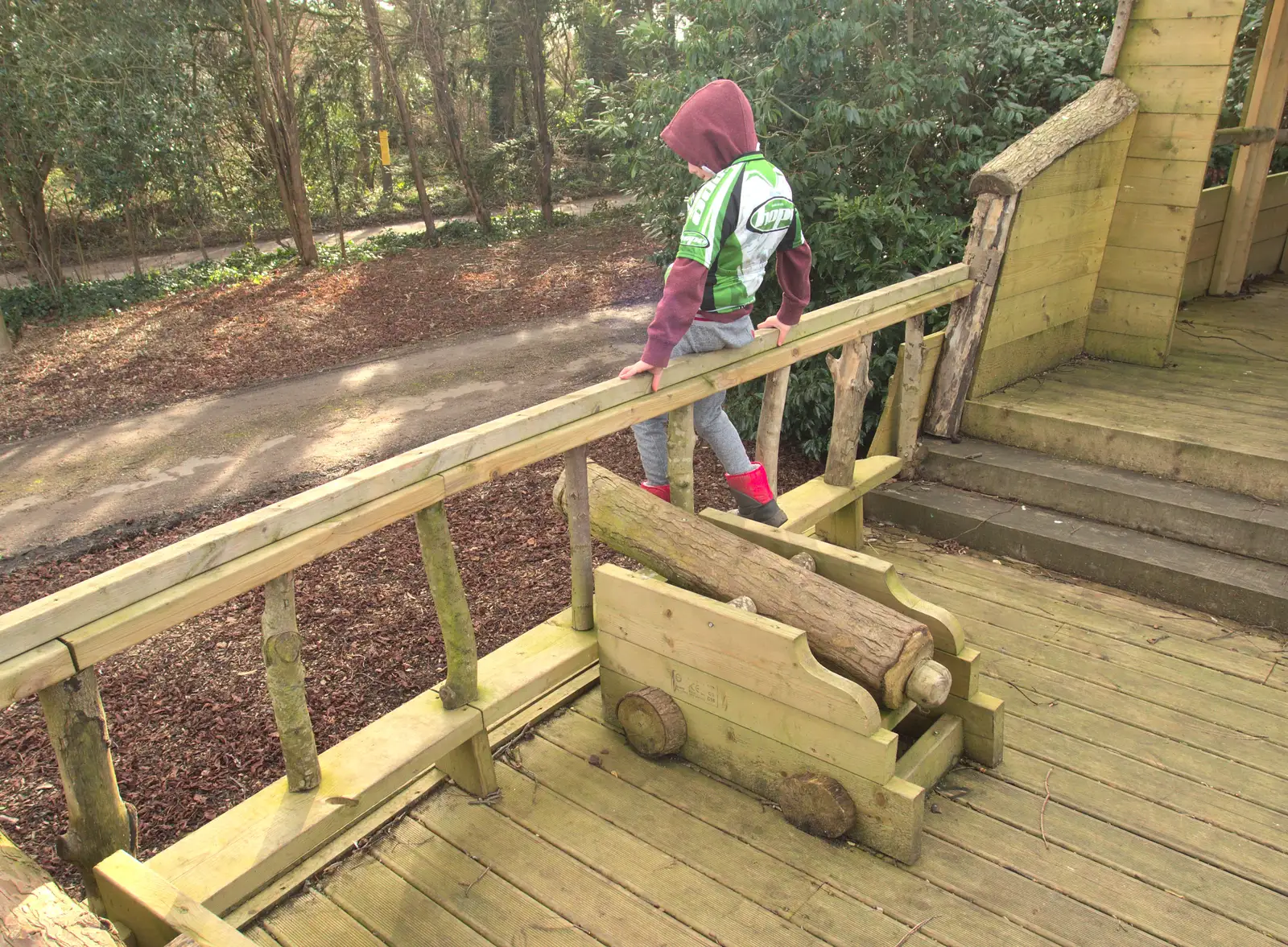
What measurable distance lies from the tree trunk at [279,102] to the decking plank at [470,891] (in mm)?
14313

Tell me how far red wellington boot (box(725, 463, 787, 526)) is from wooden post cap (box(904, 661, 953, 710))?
3.60ft

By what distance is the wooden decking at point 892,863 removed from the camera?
92.0 inches

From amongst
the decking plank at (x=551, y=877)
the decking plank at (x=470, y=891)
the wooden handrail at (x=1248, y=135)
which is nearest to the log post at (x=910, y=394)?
the decking plank at (x=551, y=877)

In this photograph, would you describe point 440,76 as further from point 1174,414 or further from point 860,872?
point 860,872

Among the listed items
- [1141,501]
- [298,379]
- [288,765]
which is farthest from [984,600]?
[298,379]

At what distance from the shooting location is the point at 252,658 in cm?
482

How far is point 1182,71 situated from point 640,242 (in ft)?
42.6

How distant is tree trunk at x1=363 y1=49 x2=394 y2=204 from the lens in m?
20.3

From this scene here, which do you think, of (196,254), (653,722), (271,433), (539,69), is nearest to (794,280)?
(653,722)

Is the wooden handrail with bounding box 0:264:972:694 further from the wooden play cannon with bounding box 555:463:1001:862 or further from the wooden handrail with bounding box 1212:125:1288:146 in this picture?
the wooden handrail with bounding box 1212:125:1288:146

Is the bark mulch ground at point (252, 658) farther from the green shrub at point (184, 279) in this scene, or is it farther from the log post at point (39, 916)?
the green shrub at point (184, 279)

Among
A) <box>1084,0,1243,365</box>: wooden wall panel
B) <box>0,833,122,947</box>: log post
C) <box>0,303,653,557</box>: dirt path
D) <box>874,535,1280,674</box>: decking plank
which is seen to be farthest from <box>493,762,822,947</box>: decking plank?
<box>0,303,653,557</box>: dirt path

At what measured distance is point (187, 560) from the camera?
1996 mm

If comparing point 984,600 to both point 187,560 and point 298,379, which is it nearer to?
point 187,560
